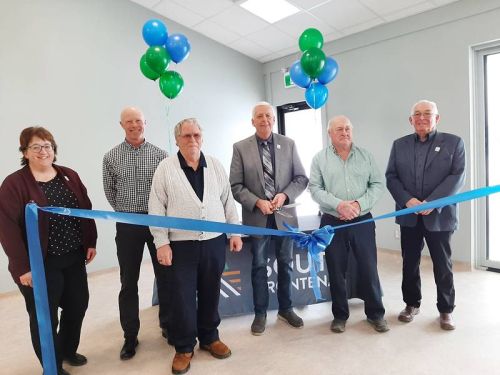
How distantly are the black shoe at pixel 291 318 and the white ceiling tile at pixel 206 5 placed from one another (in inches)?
125

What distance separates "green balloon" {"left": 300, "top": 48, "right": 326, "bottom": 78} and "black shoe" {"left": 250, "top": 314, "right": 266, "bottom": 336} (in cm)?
179

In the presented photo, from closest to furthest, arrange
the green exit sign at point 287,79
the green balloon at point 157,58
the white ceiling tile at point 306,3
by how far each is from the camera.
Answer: the green balloon at point 157,58 < the white ceiling tile at point 306,3 < the green exit sign at point 287,79

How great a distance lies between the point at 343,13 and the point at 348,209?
263cm

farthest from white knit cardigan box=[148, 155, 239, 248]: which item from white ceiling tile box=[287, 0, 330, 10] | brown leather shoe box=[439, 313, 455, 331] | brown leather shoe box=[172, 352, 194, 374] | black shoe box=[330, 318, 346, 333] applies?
white ceiling tile box=[287, 0, 330, 10]

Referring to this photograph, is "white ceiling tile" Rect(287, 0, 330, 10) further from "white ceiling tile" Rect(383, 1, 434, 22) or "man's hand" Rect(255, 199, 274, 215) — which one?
"man's hand" Rect(255, 199, 274, 215)

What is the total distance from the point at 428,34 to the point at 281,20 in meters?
1.58

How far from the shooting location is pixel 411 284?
2.51 metres

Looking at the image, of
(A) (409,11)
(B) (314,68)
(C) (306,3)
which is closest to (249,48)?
(C) (306,3)

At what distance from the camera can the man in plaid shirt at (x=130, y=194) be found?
82.8 inches

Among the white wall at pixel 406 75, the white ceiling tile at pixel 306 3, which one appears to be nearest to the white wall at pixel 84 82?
the white ceiling tile at pixel 306 3

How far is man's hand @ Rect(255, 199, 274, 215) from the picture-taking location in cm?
226

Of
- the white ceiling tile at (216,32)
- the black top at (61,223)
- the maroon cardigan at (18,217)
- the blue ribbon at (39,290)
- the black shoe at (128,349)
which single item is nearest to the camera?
the blue ribbon at (39,290)

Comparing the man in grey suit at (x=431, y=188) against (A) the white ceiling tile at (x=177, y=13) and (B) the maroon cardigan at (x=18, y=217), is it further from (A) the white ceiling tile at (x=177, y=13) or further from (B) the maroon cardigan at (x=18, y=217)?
(A) the white ceiling tile at (x=177, y=13)

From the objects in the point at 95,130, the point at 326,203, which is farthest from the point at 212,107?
the point at 326,203
